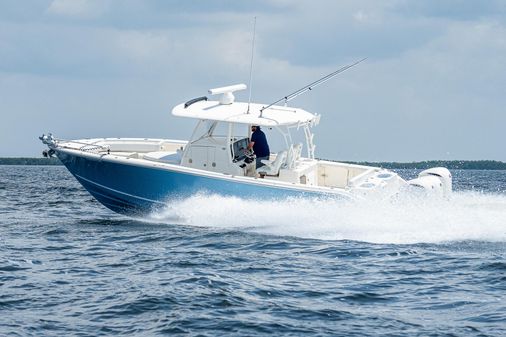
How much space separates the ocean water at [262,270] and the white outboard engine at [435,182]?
Answer: 1.32 ft

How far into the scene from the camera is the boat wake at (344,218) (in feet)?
58.7

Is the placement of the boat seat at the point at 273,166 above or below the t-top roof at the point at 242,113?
below

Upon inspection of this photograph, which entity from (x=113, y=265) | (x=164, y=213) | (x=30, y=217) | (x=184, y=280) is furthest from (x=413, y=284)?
(x=30, y=217)

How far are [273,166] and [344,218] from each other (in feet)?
6.60

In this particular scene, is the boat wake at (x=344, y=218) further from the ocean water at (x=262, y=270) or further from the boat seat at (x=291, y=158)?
the boat seat at (x=291, y=158)

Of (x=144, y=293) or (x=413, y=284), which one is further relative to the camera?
(x=413, y=284)

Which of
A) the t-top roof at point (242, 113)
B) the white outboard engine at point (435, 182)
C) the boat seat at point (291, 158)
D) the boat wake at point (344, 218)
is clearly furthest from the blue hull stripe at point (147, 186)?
the white outboard engine at point (435, 182)

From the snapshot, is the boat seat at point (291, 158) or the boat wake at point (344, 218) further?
the boat seat at point (291, 158)

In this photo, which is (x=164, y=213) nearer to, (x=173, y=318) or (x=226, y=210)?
(x=226, y=210)

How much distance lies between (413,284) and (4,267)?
6287 millimetres

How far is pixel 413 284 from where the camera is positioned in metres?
13.1

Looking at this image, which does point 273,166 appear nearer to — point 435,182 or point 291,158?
point 291,158

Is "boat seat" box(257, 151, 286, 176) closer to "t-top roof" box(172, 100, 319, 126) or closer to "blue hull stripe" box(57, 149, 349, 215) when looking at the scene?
"t-top roof" box(172, 100, 319, 126)

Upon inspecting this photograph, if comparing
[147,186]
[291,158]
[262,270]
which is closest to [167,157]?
[147,186]
